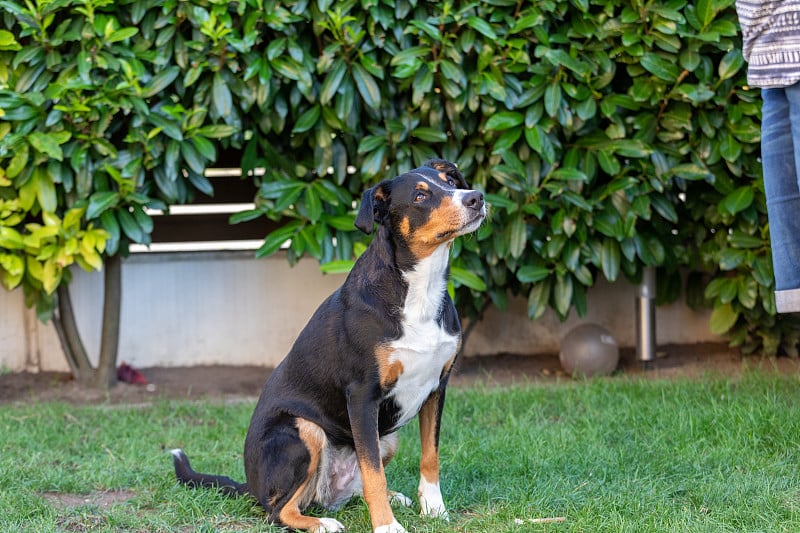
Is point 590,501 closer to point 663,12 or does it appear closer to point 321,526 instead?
point 321,526

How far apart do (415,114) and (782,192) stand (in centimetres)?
240

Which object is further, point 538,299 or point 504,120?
point 538,299

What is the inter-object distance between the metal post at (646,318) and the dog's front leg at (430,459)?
2761 mm

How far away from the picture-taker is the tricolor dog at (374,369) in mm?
3232

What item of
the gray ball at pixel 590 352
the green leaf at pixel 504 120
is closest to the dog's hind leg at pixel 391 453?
the green leaf at pixel 504 120

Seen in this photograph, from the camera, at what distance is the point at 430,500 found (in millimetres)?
3424

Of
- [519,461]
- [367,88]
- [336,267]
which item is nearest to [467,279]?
[336,267]

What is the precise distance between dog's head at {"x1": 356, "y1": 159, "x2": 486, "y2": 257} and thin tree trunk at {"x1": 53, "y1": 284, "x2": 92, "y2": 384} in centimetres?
307

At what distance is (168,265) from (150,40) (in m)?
1.61

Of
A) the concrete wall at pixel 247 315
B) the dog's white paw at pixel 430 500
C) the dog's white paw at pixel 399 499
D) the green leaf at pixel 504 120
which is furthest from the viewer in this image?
the concrete wall at pixel 247 315

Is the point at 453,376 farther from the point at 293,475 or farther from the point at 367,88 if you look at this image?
the point at 293,475

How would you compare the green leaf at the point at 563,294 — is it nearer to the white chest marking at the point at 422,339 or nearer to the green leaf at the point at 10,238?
the white chest marking at the point at 422,339

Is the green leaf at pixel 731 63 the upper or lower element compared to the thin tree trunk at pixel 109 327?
upper

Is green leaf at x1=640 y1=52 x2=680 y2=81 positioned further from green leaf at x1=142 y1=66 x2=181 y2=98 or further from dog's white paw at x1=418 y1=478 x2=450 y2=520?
dog's white paw at x1=418 y1=478 x2=450 y2=520
